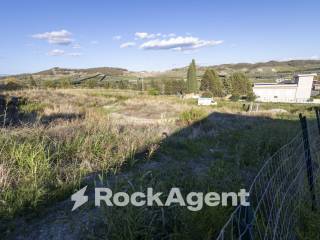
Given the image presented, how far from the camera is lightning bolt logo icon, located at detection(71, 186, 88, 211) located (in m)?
2.79

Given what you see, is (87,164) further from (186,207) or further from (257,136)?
(257,136)

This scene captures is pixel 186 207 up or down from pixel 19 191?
down

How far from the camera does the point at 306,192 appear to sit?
11.3ft

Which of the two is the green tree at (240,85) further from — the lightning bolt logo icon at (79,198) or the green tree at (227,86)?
the lightning bolt logo icon at (79,198)

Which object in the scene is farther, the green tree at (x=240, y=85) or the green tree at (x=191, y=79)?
the green tree at (x=191, y=79)

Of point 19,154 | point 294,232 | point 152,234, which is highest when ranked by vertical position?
point 19,154

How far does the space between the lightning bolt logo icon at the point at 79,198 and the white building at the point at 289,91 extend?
4694cm

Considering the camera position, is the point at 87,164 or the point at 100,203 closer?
the point at 100,203

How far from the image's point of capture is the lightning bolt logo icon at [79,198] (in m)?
2.79

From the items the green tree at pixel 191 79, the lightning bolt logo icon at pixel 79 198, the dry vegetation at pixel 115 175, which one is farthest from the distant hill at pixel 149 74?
the lightning bolt logo icon at pixel 79 198

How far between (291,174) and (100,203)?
112 inches

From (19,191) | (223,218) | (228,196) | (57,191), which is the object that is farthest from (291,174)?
(19,191)

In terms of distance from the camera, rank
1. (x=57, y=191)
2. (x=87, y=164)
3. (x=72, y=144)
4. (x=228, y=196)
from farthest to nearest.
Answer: (x=72, y=144) → (x=87, y=164) → (x=228, y=196) → (x=57, y=191)

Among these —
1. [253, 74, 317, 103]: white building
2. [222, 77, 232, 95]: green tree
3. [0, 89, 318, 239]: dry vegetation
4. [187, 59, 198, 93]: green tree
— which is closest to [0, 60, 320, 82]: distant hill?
[187, 59, 198, 93]: green tree
